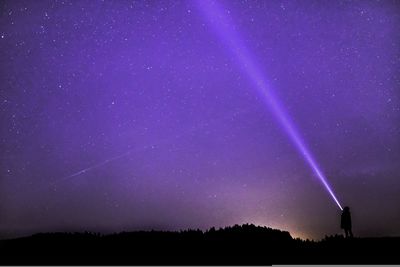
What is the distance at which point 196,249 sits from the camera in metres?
13.4

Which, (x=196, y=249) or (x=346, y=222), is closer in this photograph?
(x=196, y=249)

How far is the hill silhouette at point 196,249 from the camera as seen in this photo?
427 inches

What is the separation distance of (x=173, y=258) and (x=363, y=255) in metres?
5.79

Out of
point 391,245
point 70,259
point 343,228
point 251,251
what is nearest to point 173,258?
point 251,251

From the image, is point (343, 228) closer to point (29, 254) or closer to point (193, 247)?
point (193, 247)

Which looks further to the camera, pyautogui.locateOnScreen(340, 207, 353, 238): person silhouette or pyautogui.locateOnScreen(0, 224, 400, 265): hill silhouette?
pyautogui.locateOnScreen(340, 207, 353, 238): person silhouette

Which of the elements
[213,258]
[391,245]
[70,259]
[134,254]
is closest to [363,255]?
[391,245]

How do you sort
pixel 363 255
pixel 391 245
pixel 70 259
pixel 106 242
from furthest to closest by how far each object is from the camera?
pixel 106 242, pixel 70 259, pixel 391 245, pixel 363 255

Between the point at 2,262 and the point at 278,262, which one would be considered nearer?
the point at 278,262

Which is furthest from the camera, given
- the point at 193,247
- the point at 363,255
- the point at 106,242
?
the point at 106,242

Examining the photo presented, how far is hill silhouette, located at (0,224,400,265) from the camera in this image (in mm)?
10844

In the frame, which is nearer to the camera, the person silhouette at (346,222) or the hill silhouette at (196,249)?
the hill silhouette at (196,249)

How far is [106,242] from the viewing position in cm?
1507

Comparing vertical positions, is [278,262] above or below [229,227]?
below
